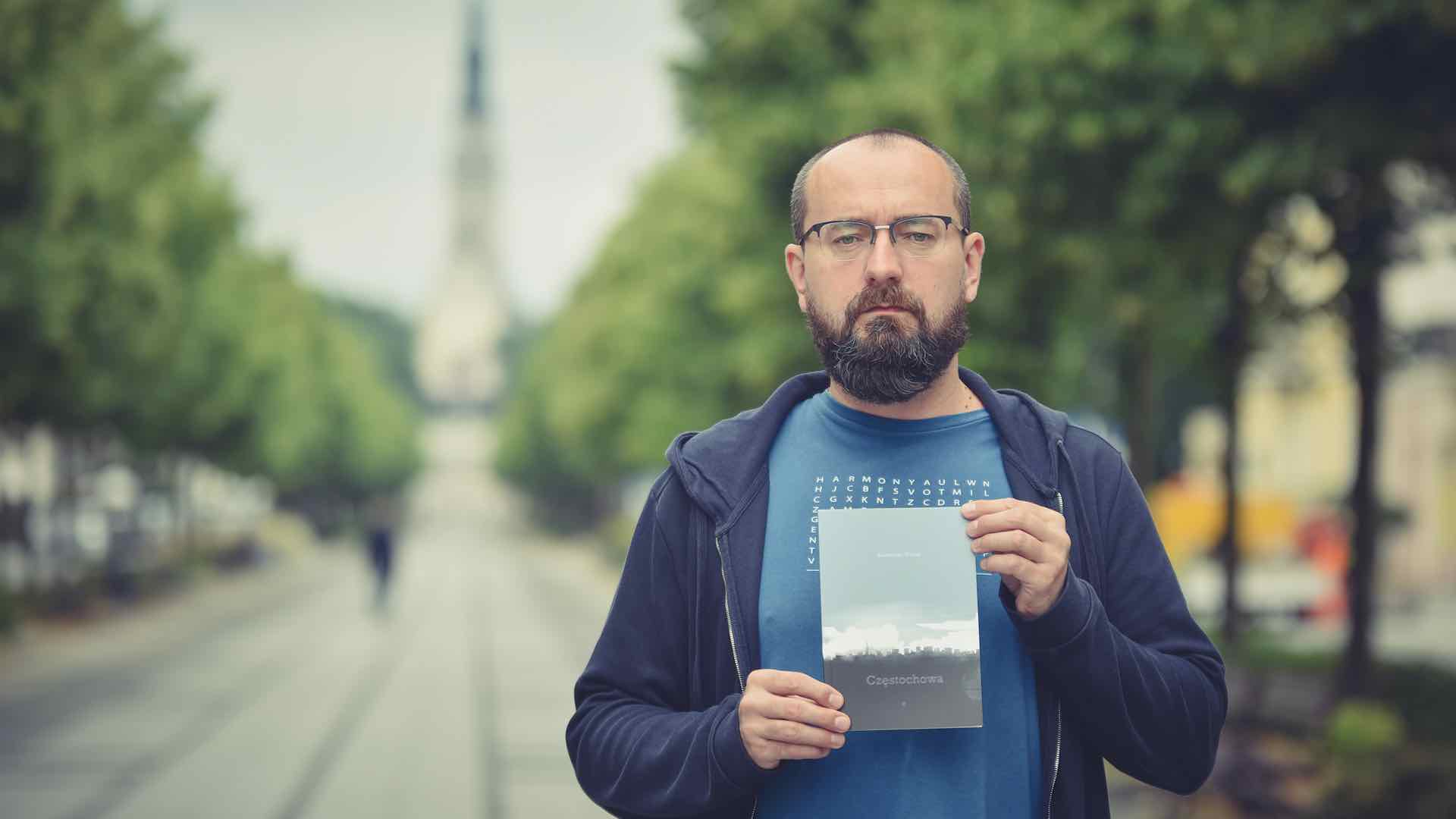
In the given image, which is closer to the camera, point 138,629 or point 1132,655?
point 1132,655

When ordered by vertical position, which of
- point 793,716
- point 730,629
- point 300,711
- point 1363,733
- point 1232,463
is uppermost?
point 1232,463

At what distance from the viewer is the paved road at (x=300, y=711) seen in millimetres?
12141

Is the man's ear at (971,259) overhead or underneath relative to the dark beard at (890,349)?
overhead

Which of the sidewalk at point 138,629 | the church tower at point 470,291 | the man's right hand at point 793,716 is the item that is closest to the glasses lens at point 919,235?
the man's right hand at point 793,716

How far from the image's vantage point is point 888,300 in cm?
255

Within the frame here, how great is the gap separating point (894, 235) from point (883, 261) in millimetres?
56

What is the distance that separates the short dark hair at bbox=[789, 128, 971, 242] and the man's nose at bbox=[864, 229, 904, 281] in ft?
0.46

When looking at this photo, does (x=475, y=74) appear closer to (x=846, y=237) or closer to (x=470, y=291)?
(x=470, y=291)

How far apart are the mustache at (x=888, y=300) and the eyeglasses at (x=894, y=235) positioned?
0.05 metres

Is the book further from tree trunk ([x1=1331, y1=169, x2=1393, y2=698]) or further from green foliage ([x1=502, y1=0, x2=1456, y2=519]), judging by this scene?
tree trunk ([x1=1331, y1=169, x2=1393, y2=698])

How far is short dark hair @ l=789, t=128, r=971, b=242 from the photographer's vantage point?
256cm

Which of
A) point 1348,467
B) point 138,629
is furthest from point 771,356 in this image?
point 1348,467

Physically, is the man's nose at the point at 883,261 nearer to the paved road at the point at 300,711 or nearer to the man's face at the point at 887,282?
the man's face at the point at 887,282

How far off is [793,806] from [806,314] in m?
0.77
